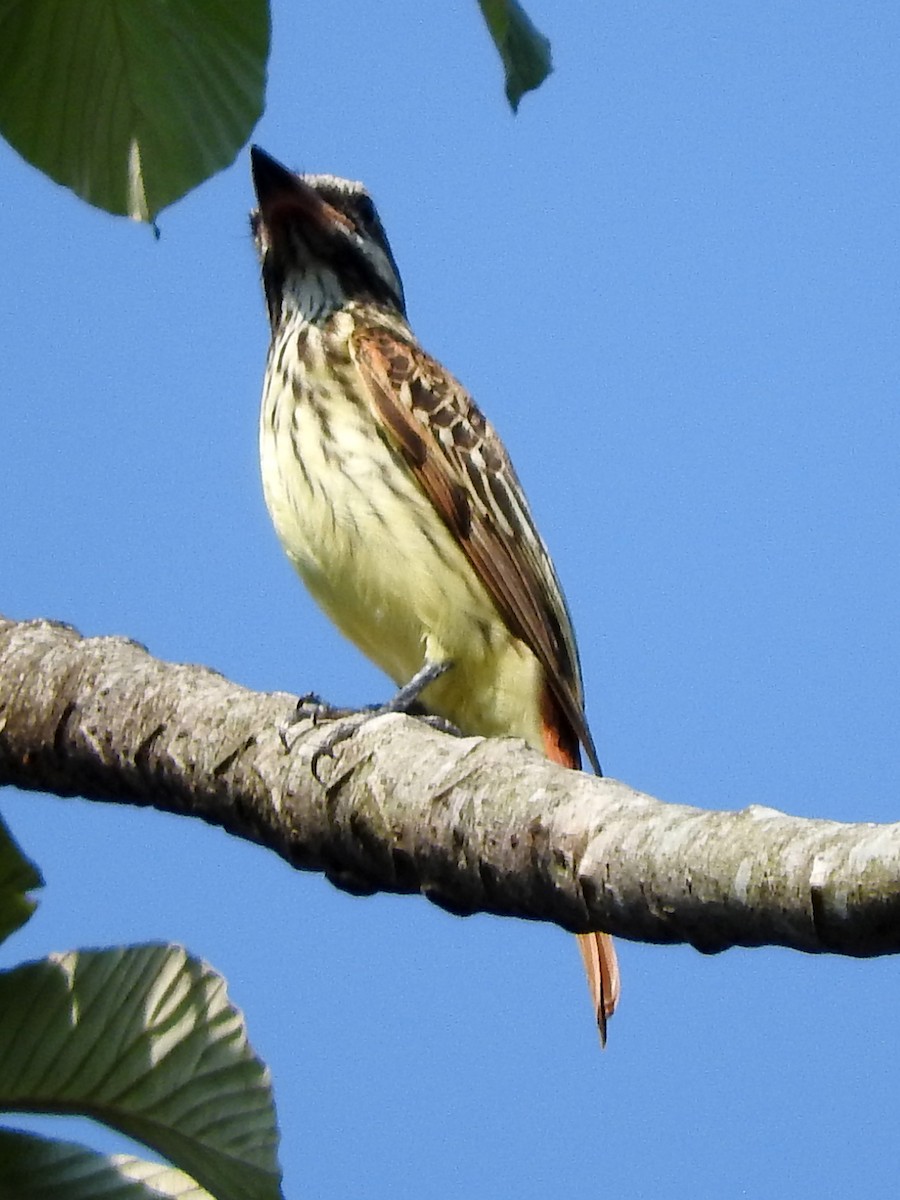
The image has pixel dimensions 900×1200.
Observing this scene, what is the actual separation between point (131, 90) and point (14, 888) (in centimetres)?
130

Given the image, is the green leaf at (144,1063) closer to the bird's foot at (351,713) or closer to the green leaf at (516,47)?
the bird's foot at (351,713)

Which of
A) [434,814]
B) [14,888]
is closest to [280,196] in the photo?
[434,814]

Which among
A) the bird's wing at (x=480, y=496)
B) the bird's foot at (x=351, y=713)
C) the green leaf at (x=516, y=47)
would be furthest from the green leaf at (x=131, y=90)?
the bird's wing at (x=480, y=496)

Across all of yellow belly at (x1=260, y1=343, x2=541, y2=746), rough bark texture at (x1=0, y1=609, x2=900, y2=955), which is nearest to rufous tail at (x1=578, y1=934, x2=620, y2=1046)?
yellow belly at (x1=260, y1=343, x2=541, y2=746)

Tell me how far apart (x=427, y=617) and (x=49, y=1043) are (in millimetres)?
3027

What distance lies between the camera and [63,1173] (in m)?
1.89

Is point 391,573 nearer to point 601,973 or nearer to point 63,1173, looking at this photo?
point 601,973

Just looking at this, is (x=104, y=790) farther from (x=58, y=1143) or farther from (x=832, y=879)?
(x=832, y=879)

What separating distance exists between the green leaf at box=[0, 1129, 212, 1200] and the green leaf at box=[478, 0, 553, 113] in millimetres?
1663

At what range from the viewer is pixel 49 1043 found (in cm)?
189

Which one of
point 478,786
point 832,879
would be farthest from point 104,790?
point 832,879

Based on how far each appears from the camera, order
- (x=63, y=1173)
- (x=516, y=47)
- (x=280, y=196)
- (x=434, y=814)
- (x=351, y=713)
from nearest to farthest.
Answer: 1. (x=63, y=1173)
2. (x=516, y=47)
3. (x=434, y=814)
4. (x=351, y=713)
5. (x=280, y=196)

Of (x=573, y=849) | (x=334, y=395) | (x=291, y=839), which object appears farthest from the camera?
(x=334, y=395)

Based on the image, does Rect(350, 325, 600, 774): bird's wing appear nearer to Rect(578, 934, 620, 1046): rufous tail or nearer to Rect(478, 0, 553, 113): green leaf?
Rect(578, 934, 620, 1046): rufous tail
